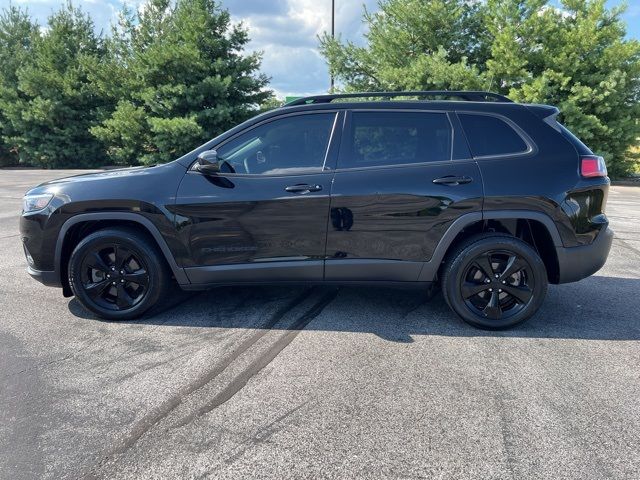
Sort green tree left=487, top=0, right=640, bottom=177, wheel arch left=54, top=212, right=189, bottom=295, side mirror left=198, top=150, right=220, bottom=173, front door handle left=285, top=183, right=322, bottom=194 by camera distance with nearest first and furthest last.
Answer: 1. side mirror left=198, top=150, right=220, bottom=173
2. front door handle left=285, top=183, right=322, bottom=194
3. wheel arch left=54, top=212, right=189, bottom=295
4. green tree left=487, top=0, right=640, bottom=177

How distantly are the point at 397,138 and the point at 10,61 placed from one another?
101 feet

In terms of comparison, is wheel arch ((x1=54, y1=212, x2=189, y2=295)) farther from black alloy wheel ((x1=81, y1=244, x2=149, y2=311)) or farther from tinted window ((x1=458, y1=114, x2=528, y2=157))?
tinted window ((x1=458, y1=114, x2=528, y2=157))

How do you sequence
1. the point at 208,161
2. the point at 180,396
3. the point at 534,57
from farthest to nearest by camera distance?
the point at 534,57
the point at 208,161
the point at 180,396

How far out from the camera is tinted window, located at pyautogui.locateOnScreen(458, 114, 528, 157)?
3738 mm

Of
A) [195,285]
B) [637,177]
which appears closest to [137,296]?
[195,285]

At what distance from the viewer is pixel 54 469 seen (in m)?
2.21

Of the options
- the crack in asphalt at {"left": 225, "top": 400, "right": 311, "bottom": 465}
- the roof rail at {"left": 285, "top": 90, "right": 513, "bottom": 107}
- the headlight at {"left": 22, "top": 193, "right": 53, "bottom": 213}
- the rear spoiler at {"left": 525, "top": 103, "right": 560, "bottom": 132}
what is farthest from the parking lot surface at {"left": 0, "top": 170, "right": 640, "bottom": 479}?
the roof rail at {"left": 285, "top": 90, "right": 513, "bottom": 107}

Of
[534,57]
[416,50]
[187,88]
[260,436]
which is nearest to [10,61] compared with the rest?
[187,88]

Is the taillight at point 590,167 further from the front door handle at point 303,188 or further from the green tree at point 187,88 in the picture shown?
the green tree at point 187,88

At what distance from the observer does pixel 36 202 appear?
12.7 ft

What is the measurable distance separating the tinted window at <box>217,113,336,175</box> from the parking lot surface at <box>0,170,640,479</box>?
4.30 ft

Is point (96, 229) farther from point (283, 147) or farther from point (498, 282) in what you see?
point (498, 282)

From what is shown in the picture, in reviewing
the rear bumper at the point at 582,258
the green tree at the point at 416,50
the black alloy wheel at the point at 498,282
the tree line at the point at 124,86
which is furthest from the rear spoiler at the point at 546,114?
the tree line at the point at 124,86

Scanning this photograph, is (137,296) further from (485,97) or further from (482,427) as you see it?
(485,97)
